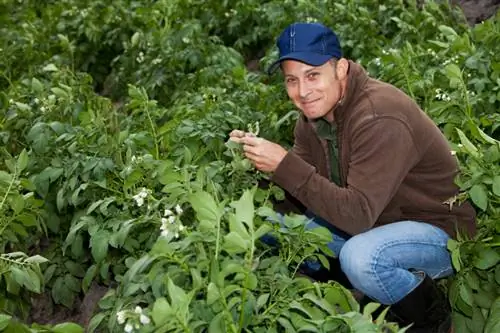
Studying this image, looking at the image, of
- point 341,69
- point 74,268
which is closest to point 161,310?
point 341,69

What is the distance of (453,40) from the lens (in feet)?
11.1

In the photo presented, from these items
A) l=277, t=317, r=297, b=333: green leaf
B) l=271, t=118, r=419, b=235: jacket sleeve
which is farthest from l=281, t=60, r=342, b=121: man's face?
l=277, t=317, r=297, b=333: green leaf

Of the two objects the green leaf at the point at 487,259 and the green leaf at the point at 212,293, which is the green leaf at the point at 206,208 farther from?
the green leaf at the point at 487,259

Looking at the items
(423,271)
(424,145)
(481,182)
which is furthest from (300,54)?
(423,271)

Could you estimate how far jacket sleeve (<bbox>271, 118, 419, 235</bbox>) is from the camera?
7.46 ft

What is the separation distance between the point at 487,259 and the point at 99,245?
1.10 metres

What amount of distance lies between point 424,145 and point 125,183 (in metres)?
0.91

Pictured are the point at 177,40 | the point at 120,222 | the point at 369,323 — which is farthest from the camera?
the point at 177,40

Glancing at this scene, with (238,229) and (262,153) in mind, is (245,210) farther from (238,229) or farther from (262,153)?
(262,153)

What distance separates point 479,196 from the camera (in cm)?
210

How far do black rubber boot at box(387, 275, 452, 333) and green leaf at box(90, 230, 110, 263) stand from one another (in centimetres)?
93

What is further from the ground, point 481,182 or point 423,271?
point 481,182

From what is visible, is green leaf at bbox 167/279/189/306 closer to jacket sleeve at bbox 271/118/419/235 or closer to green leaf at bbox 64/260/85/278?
jacket sleeve at bbox 271/118/419/235

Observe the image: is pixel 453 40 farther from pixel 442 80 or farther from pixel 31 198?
pixel 31 198
